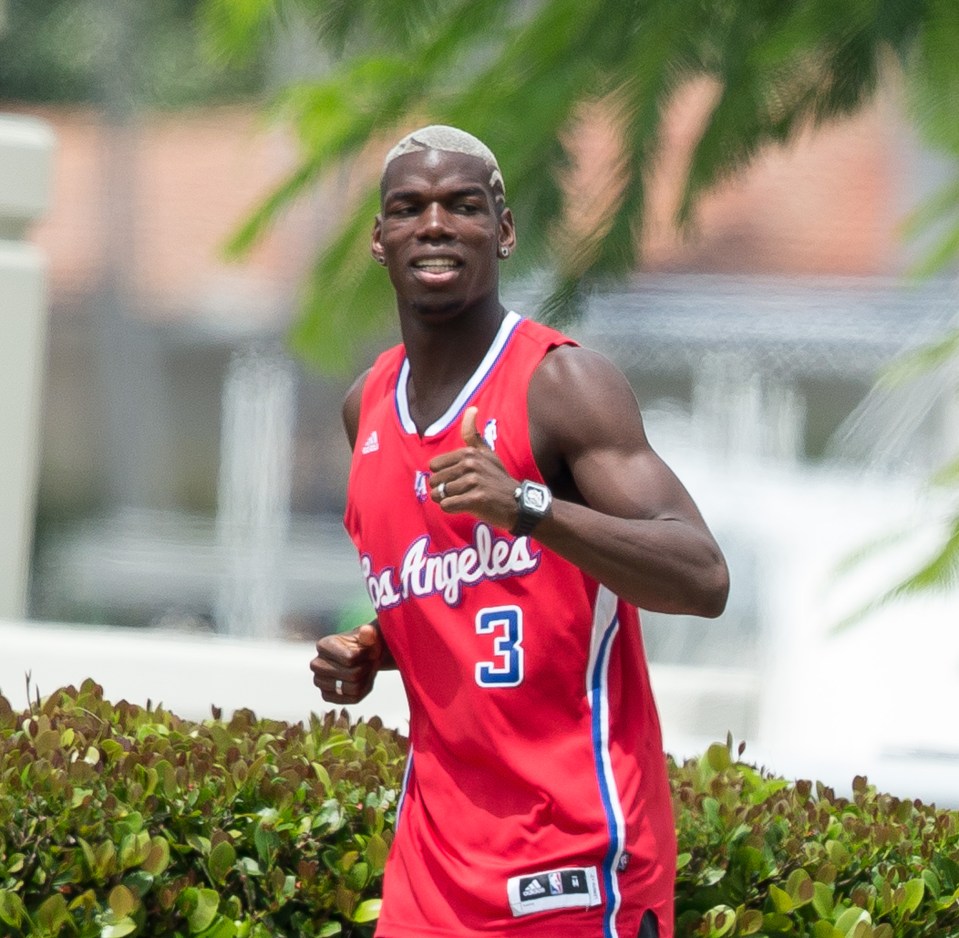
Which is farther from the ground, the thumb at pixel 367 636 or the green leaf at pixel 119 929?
the thumb at pixel 367 636

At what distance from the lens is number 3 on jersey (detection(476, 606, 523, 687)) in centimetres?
279

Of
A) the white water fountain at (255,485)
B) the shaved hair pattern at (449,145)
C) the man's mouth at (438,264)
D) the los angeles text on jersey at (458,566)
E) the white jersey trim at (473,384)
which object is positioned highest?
the white water fountain at (255,485)

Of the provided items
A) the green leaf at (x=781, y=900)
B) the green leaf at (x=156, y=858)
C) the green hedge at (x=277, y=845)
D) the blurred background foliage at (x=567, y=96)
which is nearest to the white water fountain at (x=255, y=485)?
the blurred background foliage at (x=567, y=96)

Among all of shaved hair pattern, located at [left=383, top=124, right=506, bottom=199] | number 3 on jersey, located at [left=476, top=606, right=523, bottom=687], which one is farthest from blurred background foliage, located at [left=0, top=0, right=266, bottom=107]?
number 3 on jersey, located at [left=476, top=606, right=523, bottom=687]

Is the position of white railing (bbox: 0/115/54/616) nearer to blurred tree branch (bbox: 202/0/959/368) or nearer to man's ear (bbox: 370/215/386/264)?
blurred tree branch (bbox: 202/0/959/368)

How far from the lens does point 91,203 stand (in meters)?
25.6

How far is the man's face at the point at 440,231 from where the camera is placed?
2881 mm

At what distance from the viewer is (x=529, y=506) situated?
8.43 ft

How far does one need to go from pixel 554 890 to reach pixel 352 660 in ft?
1.88

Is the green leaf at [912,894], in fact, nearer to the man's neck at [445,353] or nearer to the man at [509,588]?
the man at [509,588]

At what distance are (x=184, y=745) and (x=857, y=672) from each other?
192 inches

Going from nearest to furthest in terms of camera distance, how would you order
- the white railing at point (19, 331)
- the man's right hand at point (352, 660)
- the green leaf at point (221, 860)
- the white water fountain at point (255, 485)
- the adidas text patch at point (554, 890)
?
the adidas text patch at point (554, 890)
the man's right hand at point (352, 660)
the green leaf at point (221, 860)
the white railing at point (19, 331)
the white water fountain at point (255, 485)

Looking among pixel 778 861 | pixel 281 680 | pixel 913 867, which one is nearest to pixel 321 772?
pixel 778 861

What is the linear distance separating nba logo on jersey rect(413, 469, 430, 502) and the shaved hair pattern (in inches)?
18.4
